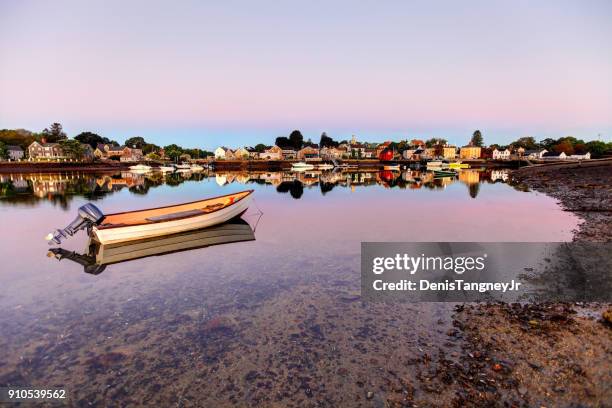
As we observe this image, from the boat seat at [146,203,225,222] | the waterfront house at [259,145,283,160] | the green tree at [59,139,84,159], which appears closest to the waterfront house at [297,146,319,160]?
the waterfront house at [259,145,283,160]

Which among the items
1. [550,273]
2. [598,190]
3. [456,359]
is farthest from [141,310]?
[598,190]

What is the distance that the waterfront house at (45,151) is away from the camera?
440ft

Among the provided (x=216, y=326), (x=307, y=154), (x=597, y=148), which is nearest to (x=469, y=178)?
(x=216, y=326)

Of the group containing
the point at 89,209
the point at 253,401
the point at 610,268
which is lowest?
the point at 253,401

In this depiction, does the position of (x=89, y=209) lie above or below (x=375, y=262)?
above

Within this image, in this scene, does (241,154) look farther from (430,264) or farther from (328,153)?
(430,264)

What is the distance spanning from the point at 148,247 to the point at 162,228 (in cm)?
151

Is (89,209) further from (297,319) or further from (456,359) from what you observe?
(456,359)

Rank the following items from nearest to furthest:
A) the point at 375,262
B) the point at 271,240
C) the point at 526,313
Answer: the point at 526,313
the point at 375,262
the point at 271,240

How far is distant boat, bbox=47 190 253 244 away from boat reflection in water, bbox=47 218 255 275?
420 millimetres

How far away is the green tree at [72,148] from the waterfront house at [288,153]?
9436 centimetres

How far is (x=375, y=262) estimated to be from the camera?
15812 mm

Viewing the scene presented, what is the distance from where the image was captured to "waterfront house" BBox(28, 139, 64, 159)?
5281 inches

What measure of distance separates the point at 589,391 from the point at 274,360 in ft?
21.9
